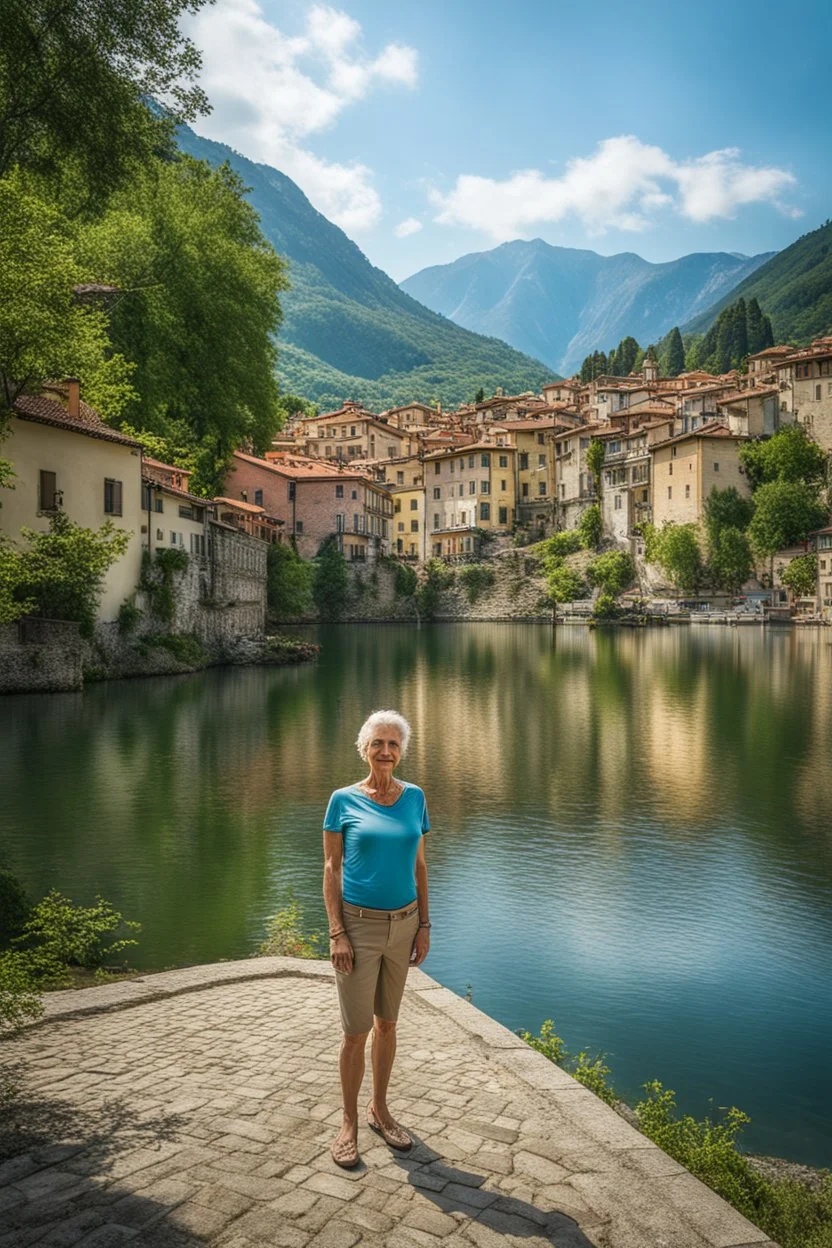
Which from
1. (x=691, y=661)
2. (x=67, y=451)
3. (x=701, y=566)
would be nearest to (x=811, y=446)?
(x=701, y=566)

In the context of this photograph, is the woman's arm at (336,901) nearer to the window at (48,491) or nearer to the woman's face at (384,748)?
the woman's face at (384,748)

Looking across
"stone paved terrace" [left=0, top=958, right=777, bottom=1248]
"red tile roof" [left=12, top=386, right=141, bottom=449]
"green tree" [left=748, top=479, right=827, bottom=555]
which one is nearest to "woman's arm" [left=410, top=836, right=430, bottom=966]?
"stone paved terrace" [left=0, top=958, right=777, bottom=1248]

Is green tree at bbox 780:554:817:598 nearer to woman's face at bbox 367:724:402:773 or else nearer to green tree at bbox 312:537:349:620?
green tree at bbox 312:537:349:620

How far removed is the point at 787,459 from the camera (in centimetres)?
8500

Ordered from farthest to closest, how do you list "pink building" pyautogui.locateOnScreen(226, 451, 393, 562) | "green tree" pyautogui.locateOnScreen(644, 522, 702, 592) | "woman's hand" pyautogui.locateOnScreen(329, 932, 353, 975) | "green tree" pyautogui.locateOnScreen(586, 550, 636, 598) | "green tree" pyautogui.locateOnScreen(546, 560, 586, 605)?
1. "green tree" pyautogui.locateOnScreen(546, 560, 586, 605)
2. "green tree" pyautogui.locateOnScreen(586, 550, 636, 598)
3. "green tree" pyautogui.locateOnScreen(644, 522, 702, 592)
4. "pink building" pyautogui.locateOnScreen(226, 451, 393, 562)
5. "woman's hand" pyautogui.locateOnScreen(329, 932, 353, 975)

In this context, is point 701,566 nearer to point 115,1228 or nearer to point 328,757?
point 328,757

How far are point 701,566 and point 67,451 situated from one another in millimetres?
63483

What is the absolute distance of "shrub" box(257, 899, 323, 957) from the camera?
34.5 feet

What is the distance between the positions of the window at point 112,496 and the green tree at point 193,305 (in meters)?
8.16

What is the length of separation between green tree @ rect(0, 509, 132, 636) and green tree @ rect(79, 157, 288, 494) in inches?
521

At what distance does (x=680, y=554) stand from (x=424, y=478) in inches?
1267

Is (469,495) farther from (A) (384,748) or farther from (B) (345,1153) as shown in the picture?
(B) (345,1153)

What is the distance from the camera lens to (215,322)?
159 ft

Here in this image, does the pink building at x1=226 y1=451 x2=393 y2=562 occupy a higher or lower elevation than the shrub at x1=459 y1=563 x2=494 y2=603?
higher
